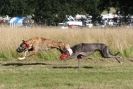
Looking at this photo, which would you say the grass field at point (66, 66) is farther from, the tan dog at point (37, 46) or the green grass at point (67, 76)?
the tan dog at point (37, 46)

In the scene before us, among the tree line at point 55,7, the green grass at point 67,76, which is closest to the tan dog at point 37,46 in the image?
the green grass at point 67,76

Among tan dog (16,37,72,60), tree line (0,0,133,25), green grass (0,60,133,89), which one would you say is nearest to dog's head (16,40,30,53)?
tan dog (16,37,72,60)

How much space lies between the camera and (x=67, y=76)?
44.3 feet

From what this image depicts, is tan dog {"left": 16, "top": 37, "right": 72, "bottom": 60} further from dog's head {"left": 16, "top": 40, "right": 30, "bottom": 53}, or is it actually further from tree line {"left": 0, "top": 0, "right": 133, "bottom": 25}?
tree line {"left": 0, "top": 0, "right": 133, "bottom": 25}

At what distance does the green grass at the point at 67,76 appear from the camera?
38.0 feet

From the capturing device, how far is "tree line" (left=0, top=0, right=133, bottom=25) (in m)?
50.2

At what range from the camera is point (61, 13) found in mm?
51406

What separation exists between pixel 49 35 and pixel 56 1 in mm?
29383

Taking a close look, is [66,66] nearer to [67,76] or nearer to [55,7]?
[67,76]

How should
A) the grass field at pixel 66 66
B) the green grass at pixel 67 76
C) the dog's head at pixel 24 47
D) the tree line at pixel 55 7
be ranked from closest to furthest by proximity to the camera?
the green grass at pixel 67 76
the grass field at pixel 66 66
the dog's head at pixel 24 47
the tree line at pixel 55 7

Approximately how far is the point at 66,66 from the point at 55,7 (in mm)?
35227

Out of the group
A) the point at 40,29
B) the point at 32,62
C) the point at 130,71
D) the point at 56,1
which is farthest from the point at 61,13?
the point at 130,71

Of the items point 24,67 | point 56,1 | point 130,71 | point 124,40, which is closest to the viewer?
point 130,71

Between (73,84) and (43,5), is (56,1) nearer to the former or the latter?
(43,5)
